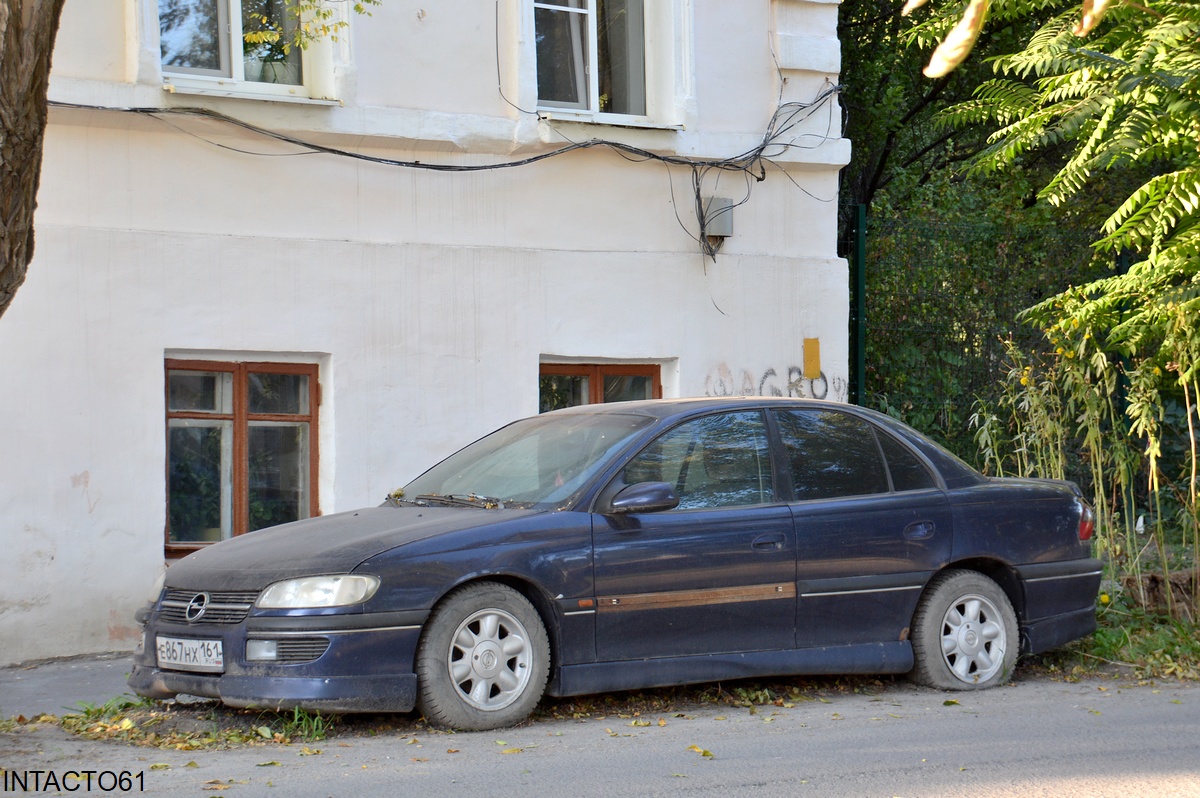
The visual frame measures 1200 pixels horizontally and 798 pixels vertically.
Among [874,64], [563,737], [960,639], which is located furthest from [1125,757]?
[874,64]

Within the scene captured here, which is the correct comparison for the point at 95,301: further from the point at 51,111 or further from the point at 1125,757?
the point at 1125,757

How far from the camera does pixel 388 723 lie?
6504 millimetres

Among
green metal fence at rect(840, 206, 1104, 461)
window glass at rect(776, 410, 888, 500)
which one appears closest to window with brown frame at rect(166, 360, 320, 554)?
window glass at rect(776, 410, 888, 500)

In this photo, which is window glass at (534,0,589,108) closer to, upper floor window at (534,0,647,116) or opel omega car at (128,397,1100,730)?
upper floor window at (534,0,647,116)

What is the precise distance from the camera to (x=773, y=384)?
1211 cm

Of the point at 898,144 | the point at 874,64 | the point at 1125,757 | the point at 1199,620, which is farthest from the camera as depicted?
the point at 898,144

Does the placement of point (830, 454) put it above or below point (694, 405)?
below

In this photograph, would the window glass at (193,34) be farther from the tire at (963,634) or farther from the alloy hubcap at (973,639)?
the alloy hubcap at (973,639)

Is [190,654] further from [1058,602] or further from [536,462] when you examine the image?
[1058,602]

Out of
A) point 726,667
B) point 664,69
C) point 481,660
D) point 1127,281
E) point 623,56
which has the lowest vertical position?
point 726,667

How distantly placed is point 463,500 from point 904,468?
8.06 ft

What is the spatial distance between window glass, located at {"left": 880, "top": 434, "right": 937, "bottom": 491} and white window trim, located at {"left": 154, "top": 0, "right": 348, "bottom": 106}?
197 inches

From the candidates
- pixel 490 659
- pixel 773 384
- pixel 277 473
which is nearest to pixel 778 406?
pixel 490 659

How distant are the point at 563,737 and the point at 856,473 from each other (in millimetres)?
2302
